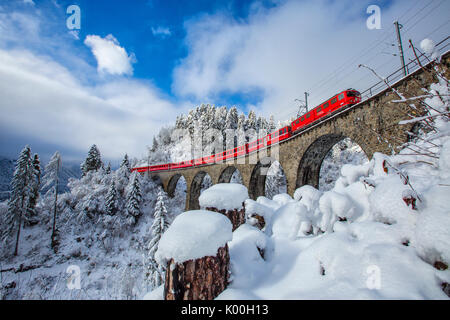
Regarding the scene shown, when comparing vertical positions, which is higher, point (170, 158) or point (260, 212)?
point (170, 158)

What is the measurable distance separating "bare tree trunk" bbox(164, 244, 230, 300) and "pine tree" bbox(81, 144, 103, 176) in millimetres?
36297

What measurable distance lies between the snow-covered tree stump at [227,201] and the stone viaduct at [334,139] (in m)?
2.38

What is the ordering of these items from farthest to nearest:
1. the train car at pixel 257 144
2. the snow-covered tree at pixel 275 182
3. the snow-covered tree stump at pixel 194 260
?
the snow-covered tree at pixel 275 182 < the train car at pixel 257 144 < the snow-covered tree stump at pixel 194 260

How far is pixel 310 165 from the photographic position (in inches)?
490

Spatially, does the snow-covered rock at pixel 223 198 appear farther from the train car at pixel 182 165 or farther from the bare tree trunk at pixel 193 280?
the train car at pixel 182 165

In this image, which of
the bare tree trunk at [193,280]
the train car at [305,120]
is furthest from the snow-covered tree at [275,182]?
the bare tree trunk at [193,280]

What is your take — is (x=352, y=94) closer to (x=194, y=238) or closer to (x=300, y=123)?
(x=300, y=123)

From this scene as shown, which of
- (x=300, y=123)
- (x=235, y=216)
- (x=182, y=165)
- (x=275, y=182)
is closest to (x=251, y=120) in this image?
(x=275, y=182)

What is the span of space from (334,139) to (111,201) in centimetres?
2327

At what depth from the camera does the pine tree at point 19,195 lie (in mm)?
17200
